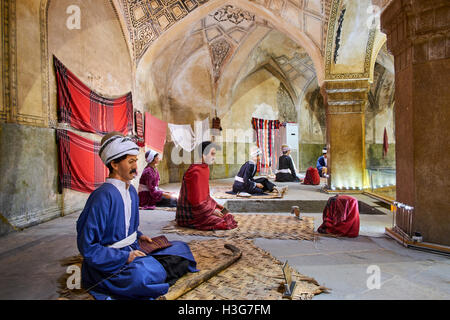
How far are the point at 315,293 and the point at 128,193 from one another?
1.53 m

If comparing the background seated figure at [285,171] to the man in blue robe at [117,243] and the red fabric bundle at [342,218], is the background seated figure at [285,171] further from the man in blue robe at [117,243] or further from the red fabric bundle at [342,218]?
the man in blue robe at [117,243]

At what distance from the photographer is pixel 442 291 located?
83.2 inches

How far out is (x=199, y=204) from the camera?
4.03 metres

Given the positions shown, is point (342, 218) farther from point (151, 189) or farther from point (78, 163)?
point (78, 163)

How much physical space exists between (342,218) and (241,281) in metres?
1.98

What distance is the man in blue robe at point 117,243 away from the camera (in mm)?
1761

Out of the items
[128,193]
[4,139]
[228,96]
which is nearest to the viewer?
[128,193]

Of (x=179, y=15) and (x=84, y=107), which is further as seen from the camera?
(x=179, y=15)

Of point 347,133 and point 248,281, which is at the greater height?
point 347,133

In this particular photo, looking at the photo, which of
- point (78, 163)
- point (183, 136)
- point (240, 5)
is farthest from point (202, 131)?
A: point (78, 163)

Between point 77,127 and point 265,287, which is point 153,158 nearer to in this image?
point 77,127

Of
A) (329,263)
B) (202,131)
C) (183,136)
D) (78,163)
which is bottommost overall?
(329,263)

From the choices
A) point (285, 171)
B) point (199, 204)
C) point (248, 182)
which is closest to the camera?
point (199, 204)
